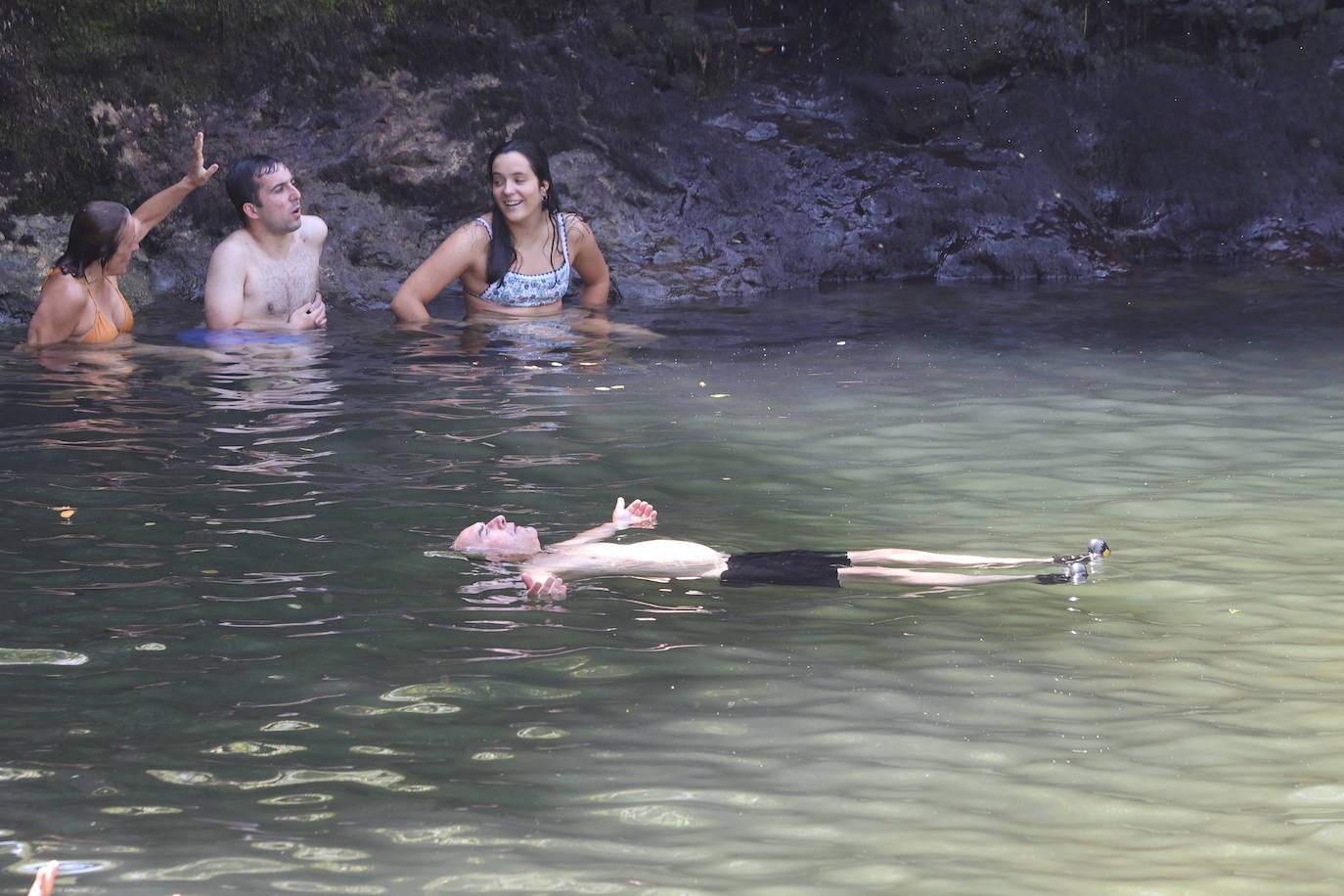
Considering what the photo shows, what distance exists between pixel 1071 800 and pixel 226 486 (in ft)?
12.5

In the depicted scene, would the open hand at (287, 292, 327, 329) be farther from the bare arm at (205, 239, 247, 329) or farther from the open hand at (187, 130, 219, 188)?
the open hand at (187, 130, 219, 188)

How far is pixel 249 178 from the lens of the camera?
29.3 feet

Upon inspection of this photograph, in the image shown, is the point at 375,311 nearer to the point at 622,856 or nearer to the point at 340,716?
the point at 340,716

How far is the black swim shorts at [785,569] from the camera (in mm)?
4785

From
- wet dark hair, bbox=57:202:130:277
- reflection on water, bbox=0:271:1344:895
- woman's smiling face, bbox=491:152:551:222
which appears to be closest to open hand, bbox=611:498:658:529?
reflection on water, bbox=0:271:1344:895

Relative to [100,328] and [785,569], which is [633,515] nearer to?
[785,569]

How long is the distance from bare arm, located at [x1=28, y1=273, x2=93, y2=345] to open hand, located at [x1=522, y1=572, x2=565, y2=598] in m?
5.10

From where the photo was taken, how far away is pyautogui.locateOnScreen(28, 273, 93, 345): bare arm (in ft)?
28.2

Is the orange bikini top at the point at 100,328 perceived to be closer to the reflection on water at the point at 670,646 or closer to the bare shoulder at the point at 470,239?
the reflection on water at the point at 670,646

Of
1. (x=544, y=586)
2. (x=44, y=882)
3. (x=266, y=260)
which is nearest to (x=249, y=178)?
(x=266, y=260)

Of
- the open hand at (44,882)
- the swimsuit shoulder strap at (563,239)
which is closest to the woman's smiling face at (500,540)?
the open hand at (44,882)

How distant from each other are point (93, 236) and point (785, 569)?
5361 mm

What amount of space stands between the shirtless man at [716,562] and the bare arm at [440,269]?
4677 millimetres

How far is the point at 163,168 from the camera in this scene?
11.1 meters
